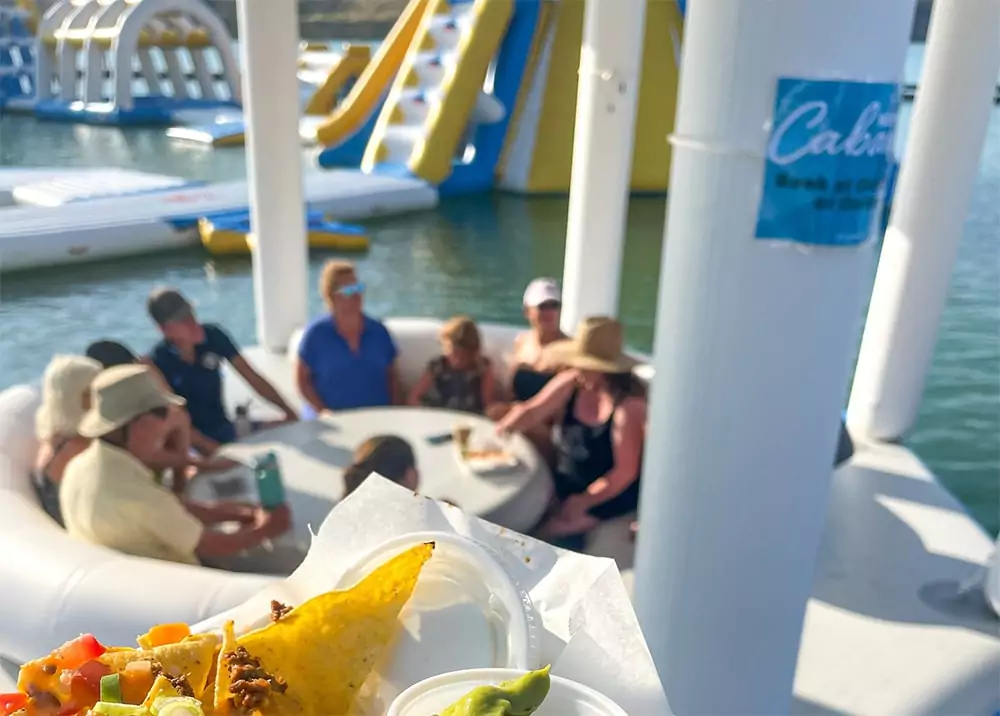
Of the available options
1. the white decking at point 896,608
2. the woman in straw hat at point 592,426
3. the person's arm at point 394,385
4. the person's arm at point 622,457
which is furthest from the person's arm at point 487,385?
the white decking at point 896,608

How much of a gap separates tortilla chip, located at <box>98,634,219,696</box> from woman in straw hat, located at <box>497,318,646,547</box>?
1842 millimetres

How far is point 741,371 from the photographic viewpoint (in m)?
1.32

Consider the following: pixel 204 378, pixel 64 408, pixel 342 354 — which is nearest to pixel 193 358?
pixel 204 378

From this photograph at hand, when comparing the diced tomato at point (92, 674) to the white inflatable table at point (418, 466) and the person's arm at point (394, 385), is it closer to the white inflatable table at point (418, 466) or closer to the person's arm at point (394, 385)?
the white inflatable table at point (418, 466)

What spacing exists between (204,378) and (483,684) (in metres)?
2.61

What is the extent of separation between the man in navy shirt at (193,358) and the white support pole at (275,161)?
116 cm

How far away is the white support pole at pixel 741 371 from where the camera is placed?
1.19 meters

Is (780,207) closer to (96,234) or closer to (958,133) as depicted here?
(958,133)

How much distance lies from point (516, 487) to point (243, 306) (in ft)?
18.4

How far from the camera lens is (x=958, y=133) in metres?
3.19

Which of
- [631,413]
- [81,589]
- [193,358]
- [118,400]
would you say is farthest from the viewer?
[193,358]

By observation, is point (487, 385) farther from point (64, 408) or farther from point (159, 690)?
point (159, 690)

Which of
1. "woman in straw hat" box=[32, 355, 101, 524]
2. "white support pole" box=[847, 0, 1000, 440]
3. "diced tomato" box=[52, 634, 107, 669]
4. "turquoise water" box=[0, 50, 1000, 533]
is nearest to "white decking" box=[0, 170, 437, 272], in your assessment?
"turquoise water" box=[0, 50, 1000, 533]

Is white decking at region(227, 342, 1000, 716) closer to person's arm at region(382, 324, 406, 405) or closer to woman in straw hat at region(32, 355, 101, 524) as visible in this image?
person's arm at region(382, 324, 406, 405)
